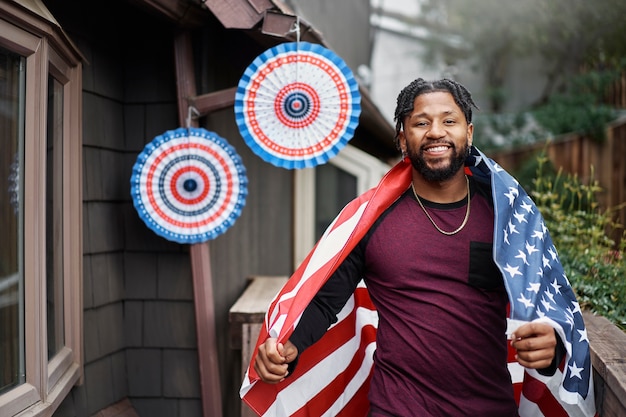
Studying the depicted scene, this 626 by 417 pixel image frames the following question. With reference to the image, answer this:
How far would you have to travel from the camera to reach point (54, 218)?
2787 mm

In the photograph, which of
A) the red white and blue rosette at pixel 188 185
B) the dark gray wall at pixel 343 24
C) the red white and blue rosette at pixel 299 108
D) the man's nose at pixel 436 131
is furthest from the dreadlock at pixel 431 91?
the dark gray wall at pixel 343 24

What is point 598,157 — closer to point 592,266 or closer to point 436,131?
point 592,266

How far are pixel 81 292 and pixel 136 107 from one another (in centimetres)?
110

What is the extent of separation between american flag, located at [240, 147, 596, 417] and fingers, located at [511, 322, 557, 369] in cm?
5

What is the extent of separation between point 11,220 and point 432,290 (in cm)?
147

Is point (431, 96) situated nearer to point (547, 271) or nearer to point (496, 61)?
point (547, 271)

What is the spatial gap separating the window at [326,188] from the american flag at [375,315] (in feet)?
8.57

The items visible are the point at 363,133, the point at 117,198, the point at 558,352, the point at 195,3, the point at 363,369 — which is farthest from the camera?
the point at 363,133

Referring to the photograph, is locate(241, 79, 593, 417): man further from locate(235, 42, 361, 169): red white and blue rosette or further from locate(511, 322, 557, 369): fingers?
locate(235, 42, 361, 169): red white and blue rosette

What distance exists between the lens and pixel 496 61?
591 inches

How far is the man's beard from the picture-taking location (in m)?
2.13

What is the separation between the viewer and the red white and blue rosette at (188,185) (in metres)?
3.17

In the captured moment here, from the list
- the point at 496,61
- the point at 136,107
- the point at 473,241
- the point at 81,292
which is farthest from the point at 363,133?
the point at 496,61

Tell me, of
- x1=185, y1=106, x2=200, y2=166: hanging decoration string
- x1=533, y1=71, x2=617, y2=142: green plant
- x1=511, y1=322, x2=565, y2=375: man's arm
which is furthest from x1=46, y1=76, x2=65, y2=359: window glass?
x1=533, y1=71, x2=617, y2=142: green plant
